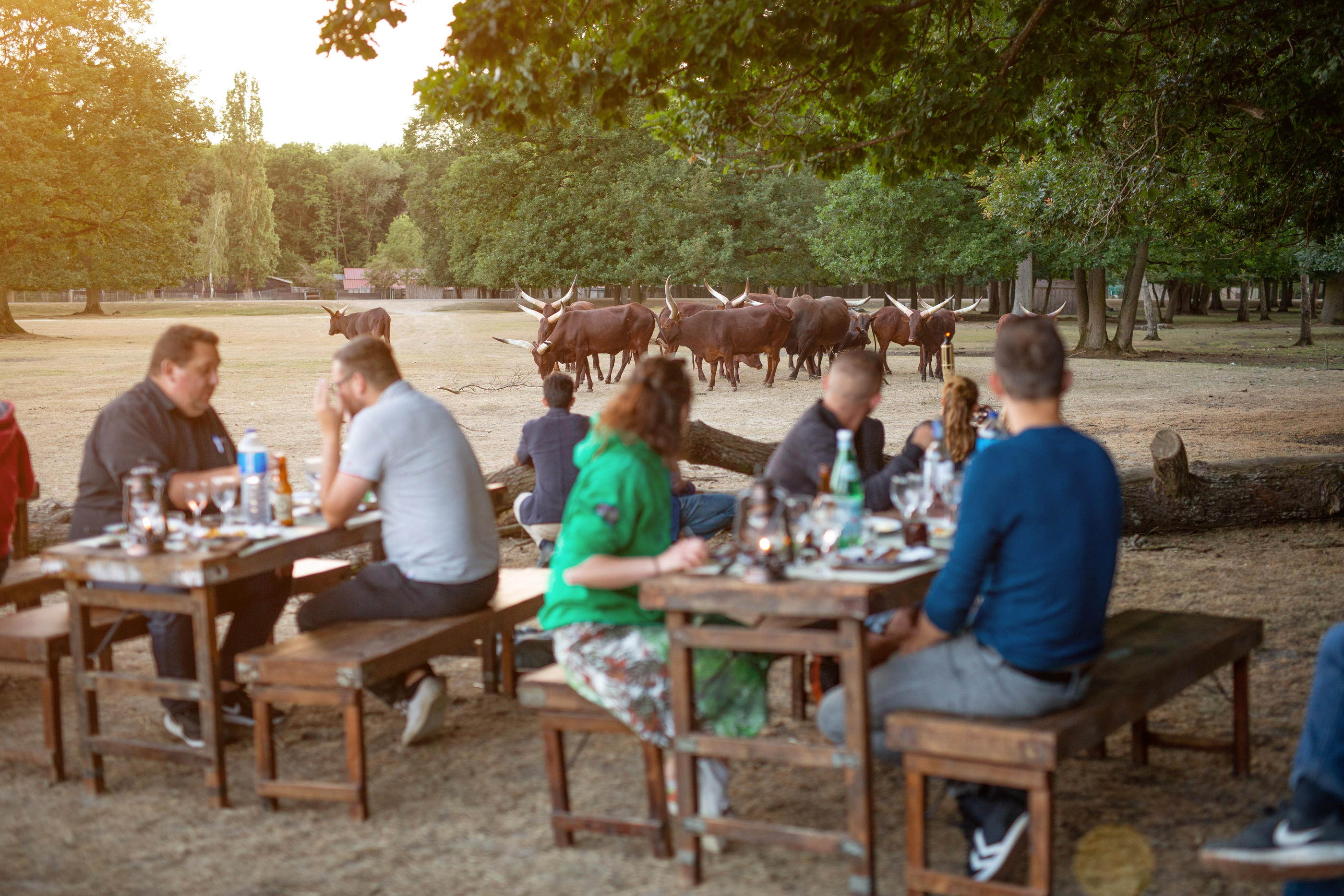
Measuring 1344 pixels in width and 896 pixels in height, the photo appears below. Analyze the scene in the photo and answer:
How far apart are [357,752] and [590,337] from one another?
19.2 m

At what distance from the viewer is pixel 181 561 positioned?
13.0 ft

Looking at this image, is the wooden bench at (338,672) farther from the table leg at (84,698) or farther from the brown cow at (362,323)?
the brown cow at (362,323)

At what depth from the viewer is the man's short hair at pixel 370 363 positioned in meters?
4.38

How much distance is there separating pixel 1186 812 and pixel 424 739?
267 cm

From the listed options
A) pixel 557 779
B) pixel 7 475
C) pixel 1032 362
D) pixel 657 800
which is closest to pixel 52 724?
pixel 7 475

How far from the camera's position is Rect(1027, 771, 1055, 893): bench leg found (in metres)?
3.06

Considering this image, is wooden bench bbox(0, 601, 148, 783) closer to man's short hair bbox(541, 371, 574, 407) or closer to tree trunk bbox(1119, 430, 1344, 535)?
man's short hair bbox(541, 371, 574, 407)

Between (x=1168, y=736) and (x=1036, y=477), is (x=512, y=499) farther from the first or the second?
(x=1036, y=477)

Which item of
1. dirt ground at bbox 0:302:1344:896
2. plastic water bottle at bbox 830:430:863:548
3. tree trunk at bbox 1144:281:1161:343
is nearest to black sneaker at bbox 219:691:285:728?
dirt ground at bbox 0:302:1344:896

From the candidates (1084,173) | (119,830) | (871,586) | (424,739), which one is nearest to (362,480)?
(424,739)

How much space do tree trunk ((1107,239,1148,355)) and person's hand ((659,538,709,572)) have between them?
26488 mm

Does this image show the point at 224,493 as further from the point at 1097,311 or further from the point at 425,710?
the point at 1097,311

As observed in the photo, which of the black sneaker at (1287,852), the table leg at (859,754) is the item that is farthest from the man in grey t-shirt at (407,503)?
the black sneaker at (1287,852)

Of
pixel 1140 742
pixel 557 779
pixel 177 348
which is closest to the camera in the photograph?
pixel 557 779
